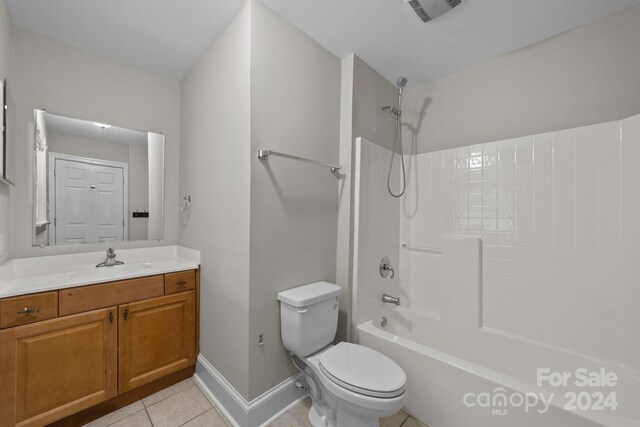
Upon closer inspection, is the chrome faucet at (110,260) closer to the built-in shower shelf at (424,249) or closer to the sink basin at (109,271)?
the sink basin at (109,271)

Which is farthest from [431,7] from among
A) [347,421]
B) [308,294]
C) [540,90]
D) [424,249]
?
[347,421]

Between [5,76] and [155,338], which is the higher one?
[5,76]

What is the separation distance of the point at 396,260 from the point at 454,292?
0.50m

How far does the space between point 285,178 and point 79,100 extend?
64.3 inches

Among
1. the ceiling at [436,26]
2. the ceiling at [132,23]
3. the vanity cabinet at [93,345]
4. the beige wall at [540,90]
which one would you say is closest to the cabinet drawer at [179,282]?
the vanity cabinet at [93,345]

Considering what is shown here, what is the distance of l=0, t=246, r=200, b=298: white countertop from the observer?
1411mm

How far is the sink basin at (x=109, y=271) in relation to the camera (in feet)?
5.27

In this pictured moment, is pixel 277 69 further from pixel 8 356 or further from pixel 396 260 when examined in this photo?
pixel 8 356

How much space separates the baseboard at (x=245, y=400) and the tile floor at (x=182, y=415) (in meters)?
0.03

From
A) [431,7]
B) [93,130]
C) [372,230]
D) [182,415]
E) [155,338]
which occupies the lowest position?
[182,415]

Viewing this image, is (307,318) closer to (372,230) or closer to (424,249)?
(372,230)

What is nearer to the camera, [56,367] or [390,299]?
[56,367]

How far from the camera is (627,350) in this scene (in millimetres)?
1396

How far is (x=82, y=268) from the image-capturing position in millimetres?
1812
